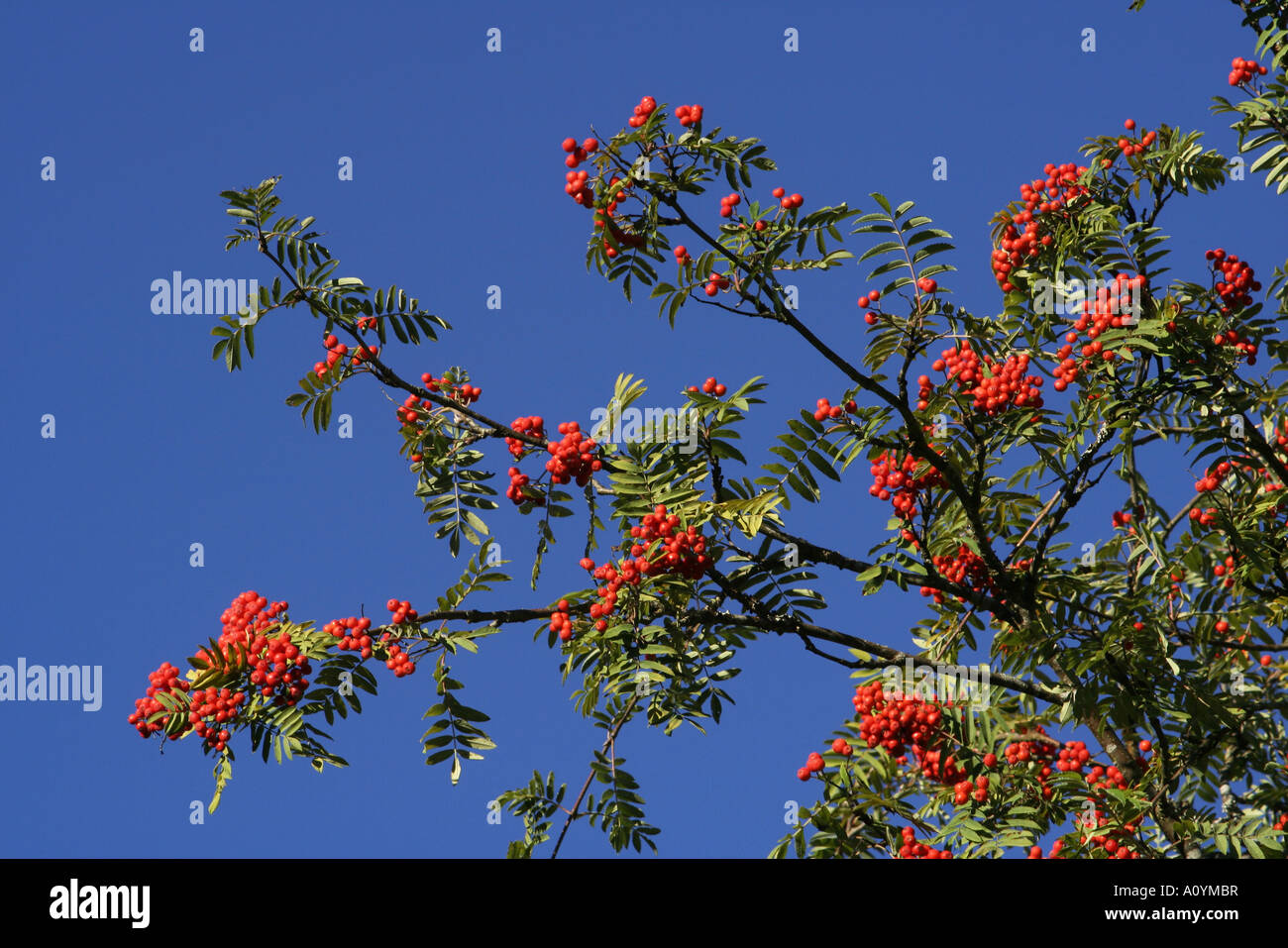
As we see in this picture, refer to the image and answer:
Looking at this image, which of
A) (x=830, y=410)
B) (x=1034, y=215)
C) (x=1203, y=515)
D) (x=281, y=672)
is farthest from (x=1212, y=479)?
(x=281, y=672)

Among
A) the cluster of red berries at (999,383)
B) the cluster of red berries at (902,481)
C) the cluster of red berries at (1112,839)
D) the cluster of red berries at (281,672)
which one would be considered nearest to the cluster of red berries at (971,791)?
the cluster of red berries at (1112,839)

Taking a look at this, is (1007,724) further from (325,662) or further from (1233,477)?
(325,662)

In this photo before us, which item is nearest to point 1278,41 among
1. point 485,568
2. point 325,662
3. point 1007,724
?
point 1007,724

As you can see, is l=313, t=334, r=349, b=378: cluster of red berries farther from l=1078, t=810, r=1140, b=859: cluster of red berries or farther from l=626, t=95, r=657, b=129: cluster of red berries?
l=1078, t=810, r=1140, b=859: cluster of red berries

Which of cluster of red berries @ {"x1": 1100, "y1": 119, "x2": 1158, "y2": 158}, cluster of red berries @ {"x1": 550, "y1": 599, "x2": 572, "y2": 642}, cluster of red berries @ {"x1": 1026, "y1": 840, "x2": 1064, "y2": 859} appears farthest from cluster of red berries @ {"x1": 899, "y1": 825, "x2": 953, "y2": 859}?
cluster of red berries @ {"x1": 1100, "y1": 119, "x2": 1158, "y2": 158}

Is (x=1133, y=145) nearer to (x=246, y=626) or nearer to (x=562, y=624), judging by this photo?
(x=562, y=624)

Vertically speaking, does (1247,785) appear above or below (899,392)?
below

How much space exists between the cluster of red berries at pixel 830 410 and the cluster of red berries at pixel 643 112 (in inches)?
62.3

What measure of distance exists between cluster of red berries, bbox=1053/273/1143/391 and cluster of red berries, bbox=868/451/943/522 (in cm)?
82

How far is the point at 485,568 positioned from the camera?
6781mm

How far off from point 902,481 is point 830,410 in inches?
23.3

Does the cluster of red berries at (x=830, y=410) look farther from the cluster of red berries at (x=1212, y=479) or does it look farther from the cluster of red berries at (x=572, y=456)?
the cluster of red berries at (x=1212, y=479)
